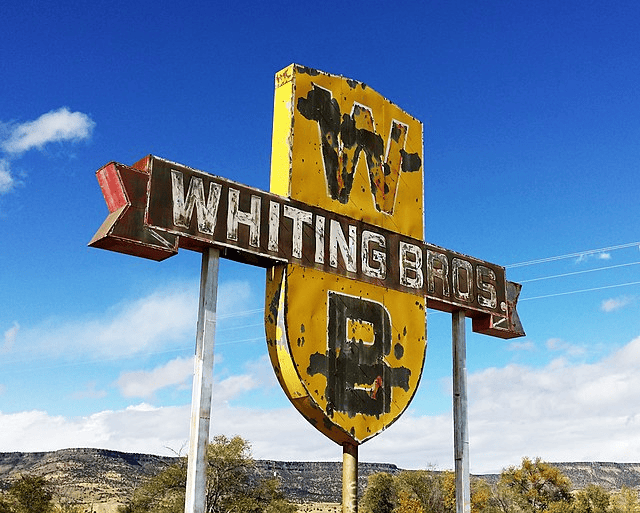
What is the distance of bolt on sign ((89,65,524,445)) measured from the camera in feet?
27.9

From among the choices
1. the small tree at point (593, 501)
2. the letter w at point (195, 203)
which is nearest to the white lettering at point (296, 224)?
the letter w at point (195, 203)

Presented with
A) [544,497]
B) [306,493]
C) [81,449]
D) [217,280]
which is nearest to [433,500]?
[544,497]

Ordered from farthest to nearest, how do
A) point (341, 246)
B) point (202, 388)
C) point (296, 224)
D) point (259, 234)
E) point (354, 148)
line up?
point (354, 148) < point (341, 246) < point (296, 224) < point (259, 234) < point (202, 388)

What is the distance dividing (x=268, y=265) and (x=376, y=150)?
2602 mm

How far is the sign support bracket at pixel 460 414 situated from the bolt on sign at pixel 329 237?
1.24ft

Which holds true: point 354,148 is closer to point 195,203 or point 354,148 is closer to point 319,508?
point 195,203

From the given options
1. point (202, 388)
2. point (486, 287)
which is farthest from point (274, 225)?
point (486, 287)

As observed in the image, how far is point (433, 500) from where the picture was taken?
53188mm

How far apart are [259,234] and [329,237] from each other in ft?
3.69

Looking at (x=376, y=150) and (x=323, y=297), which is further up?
(x=376, y=150)

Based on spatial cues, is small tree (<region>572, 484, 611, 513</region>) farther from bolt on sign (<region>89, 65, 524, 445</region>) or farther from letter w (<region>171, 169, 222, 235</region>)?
letter w (<region>171, 169, 222, 235</region>)

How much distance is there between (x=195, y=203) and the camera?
866 cm

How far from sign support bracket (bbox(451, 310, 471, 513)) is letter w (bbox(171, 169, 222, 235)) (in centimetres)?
472

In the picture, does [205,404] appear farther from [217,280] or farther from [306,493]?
[306,493]
